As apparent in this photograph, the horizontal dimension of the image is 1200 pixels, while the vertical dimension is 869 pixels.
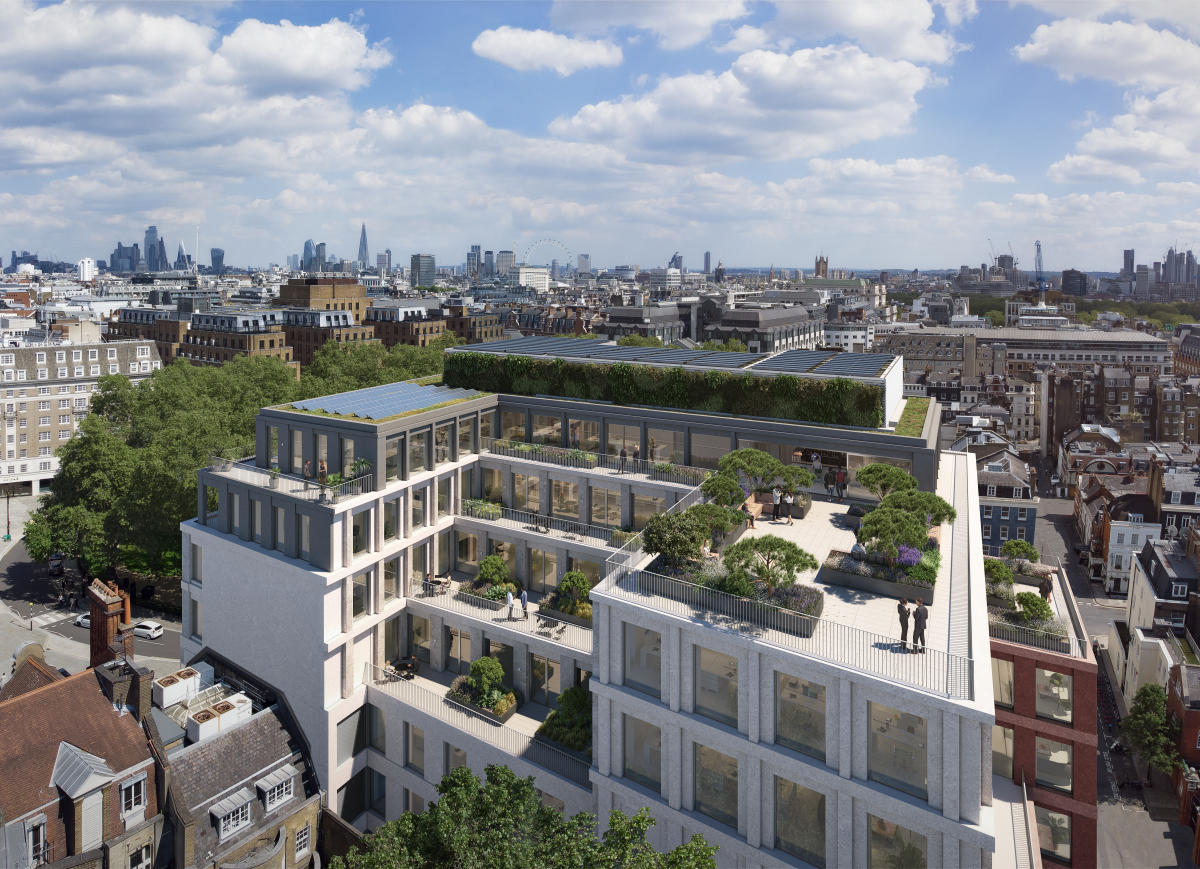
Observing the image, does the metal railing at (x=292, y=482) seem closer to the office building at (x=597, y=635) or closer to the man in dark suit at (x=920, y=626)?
the office building at (x=597, y=635)

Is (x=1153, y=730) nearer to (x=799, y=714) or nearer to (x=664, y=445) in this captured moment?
(x=664, y=445)

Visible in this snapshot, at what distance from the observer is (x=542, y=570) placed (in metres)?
41.1

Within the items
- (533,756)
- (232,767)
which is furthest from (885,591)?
(232,767)

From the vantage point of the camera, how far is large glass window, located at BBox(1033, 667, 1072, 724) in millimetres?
29625

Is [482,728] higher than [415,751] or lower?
higher

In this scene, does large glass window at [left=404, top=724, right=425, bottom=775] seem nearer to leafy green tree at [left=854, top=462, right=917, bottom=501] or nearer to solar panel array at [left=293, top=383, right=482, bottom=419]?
solar panel array at [left=293, top=383, right=482, bottom=419]

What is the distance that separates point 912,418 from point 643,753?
23709mm

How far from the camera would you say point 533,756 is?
104 ft

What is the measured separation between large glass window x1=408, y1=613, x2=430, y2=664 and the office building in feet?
0.54

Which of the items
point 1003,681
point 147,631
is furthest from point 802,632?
point 147,631

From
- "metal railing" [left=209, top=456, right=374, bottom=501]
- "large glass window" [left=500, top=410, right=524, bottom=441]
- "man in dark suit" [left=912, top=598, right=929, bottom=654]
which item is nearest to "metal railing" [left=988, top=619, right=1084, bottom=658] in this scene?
"man in dark suit" [left=912, top=598, right=929, bottom=654]

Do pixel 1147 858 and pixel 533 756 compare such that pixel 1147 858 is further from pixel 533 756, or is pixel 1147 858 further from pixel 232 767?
pixel 232 767

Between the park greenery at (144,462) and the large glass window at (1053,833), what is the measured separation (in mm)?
47054

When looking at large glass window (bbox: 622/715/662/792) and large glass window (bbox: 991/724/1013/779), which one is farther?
large glass window (bbox: 991/724/1013/779)
